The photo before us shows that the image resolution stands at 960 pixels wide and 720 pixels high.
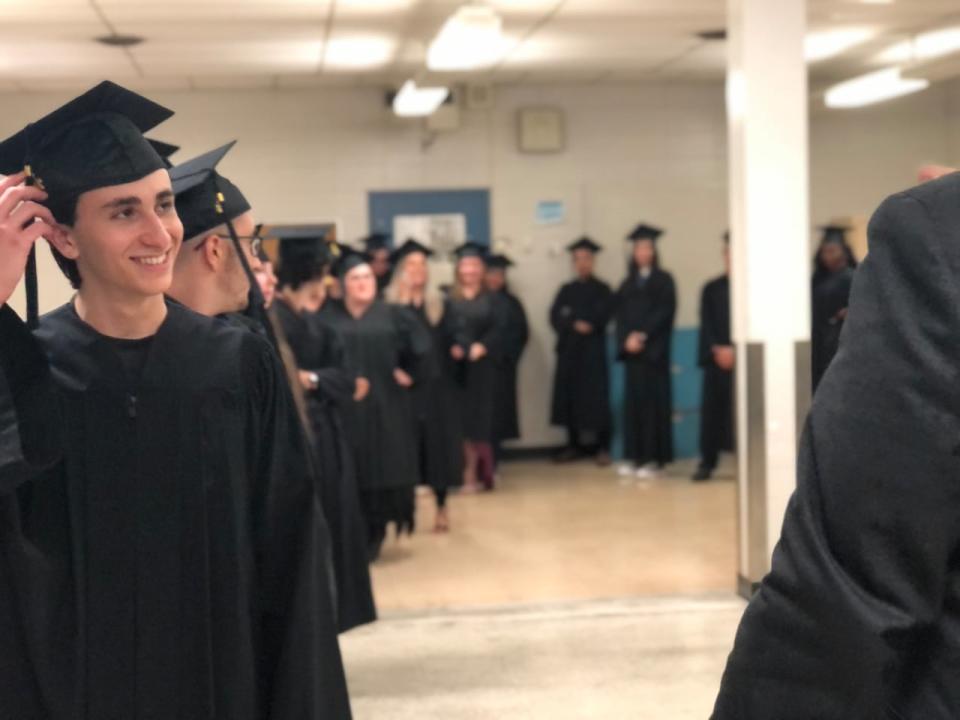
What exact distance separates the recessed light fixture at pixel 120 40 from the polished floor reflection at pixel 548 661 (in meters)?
4.31

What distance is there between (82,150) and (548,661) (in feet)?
10.6

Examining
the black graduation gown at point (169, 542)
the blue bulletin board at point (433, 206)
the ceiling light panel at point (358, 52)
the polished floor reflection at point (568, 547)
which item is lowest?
the polished floor reflection at point (568, 547)

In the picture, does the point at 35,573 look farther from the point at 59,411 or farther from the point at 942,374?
the point at 942,374

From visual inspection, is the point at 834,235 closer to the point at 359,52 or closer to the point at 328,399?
the point at 359,52

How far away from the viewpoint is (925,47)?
28.3 feet

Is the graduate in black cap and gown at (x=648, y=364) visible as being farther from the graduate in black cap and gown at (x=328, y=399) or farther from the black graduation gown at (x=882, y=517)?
the black graduation gown at (x=882, y=517)

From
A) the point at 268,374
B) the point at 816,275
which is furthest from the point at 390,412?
the point at 268,374

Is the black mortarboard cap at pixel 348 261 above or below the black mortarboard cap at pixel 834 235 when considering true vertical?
below

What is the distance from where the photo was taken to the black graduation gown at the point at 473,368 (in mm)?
8820

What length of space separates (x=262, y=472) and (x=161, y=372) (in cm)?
25

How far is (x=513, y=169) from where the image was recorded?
10.6 meters

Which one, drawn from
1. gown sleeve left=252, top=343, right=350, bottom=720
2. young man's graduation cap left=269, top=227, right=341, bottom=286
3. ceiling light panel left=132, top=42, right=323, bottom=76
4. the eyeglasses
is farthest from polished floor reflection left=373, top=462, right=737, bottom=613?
gown sleeve left=252, top=343, right=350, bottom=720


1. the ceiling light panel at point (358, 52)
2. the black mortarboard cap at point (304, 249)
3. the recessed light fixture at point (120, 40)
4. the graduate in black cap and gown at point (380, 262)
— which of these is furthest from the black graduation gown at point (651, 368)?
the black mortarboard cap at point (304, 249)

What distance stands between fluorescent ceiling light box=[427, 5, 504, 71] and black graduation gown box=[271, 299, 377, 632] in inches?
74.2
